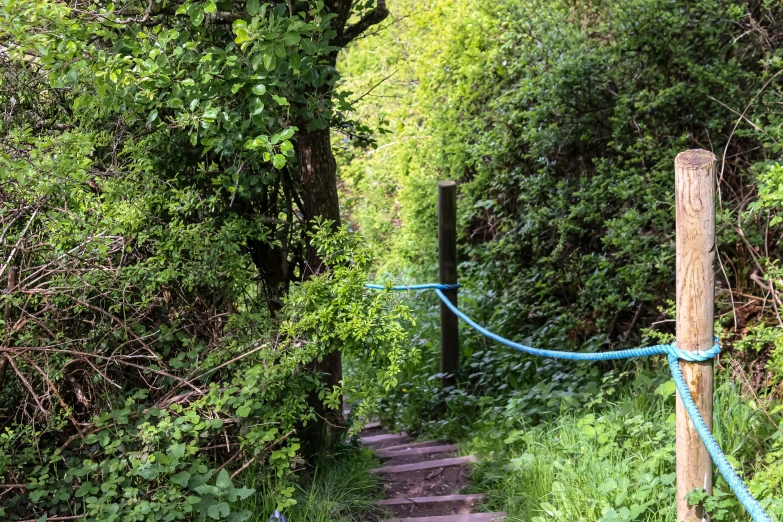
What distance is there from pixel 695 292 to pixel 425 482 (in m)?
2.36

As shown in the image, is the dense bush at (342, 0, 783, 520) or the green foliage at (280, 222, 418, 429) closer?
the green foliage at (280, 222, 418, 429)

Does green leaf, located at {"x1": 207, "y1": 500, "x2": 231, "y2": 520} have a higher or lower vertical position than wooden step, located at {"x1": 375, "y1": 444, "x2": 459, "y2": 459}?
higher

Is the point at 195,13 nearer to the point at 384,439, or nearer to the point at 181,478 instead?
the point at 181,478

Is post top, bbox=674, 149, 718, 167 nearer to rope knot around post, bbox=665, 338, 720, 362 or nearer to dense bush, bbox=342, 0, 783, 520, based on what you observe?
rope knot around post, bbox=665, 338, 720, 362

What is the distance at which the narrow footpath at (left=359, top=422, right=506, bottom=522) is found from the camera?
407cm

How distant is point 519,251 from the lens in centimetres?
658

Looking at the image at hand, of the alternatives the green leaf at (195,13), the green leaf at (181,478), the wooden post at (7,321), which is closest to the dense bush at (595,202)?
the green leaf at (181,478)

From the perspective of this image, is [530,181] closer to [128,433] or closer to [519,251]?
[519,251]

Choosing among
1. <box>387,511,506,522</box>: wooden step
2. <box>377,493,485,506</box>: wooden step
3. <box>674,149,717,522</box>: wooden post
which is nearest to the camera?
<box>674,149,717,522</box>: wooden post

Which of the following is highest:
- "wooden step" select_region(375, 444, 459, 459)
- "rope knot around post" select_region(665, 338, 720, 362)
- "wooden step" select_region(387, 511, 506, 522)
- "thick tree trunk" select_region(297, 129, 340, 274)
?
"thick tree trunk" select_region(297, 129, 340, 274)

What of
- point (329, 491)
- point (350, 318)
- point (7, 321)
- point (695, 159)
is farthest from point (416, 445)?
point (695, 159)

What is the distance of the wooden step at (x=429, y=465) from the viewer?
4.69 meters

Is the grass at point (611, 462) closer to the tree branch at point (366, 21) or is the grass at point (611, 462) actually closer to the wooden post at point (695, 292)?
the wooden post at point (695, 292)

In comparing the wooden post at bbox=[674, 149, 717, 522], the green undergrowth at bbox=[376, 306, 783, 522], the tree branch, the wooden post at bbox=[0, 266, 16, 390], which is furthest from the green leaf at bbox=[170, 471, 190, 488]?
the tree branch
